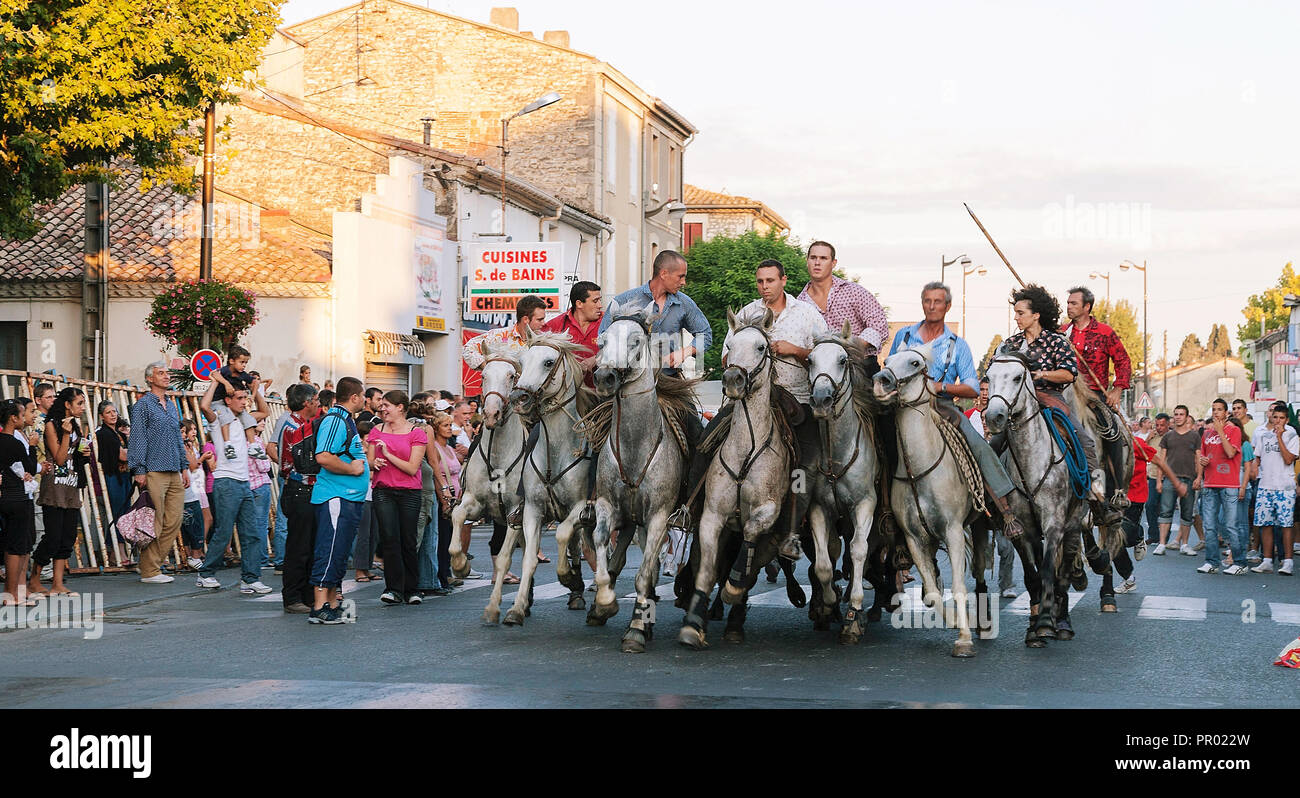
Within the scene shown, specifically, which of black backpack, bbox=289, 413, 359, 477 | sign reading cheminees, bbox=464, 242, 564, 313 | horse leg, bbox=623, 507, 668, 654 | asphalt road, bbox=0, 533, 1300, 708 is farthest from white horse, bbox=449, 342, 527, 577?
sign reading cheminees, bbox=464, 242, 564, 313

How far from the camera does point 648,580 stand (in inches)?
395

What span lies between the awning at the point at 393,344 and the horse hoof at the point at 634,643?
79.0 ft

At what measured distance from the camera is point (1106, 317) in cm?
10000

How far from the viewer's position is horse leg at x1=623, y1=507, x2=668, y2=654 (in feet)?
32.4

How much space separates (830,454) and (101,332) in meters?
24.7

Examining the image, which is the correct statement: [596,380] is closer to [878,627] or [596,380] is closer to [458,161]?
[878,627]

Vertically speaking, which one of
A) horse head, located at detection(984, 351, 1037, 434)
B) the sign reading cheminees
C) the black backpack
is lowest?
the black backpack

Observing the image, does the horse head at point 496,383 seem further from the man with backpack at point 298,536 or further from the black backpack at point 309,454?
the man with backpack at point 298,536

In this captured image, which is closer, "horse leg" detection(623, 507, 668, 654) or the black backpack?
"horse leg" detection(623, 507, 668, 654)

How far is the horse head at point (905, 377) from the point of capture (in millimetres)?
9711

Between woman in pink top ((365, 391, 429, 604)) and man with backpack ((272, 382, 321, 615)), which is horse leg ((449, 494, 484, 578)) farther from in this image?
woman in pink top ((365, 391, 429, 604))

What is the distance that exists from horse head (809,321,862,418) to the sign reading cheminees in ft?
86.6

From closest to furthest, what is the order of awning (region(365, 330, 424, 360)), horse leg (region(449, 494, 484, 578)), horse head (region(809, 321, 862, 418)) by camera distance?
horse head (region(809, 321, 862, 418))
horse leg (region(449, 494, 484, 578))
awning (region(365, 330, 424, 360))

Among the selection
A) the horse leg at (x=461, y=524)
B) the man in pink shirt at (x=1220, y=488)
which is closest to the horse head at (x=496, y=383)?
the horse leg at (x=461, y=524)
